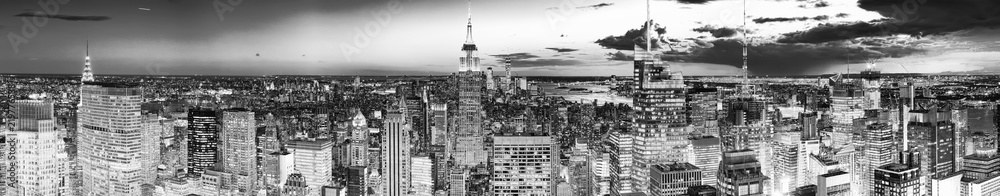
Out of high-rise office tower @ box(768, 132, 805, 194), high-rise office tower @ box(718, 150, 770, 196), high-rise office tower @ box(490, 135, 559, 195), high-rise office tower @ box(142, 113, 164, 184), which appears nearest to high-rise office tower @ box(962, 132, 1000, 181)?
high-rise office tower @ box(768, 132, 805, 194)

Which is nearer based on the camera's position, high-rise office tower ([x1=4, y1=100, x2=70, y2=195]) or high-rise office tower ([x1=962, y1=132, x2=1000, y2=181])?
high-rise office tower ([x1=962, y1=132, x2=1000, y2=181])

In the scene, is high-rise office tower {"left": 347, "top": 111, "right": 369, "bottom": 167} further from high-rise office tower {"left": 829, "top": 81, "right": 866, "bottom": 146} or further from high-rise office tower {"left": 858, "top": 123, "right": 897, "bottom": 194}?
high-rise office tower {"left": 829, "top": 81, "right": 866, "bottom": 146}

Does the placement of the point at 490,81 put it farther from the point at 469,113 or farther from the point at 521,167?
the point at 521,167

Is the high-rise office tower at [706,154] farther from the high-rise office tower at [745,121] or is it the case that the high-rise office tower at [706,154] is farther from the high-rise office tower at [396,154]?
the high-rise office tower at [396,154]

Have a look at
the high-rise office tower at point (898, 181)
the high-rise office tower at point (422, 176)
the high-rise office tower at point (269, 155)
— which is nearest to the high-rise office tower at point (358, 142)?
the high-rise office tower at point (422, 176)

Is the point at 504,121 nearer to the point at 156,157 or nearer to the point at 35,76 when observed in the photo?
the point at 156,157

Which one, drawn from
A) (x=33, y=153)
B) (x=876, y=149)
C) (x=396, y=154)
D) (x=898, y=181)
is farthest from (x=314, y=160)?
(x=876, y=149)

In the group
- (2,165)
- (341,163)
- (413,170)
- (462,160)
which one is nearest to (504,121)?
(462,160)

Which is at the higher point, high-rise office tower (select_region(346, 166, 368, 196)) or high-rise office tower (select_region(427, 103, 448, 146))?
high-rise office tower (select_region(427, 103, 448, 146))
